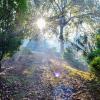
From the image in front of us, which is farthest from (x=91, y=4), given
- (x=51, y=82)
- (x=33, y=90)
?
(x=33, y=90)

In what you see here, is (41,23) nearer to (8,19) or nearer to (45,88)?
(8,19)

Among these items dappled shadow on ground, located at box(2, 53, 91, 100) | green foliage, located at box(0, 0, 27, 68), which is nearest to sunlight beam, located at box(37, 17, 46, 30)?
dappled shadow on ground, located at box(2, 53, 91, 100)

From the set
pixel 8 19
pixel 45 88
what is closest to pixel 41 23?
pixel 8 19

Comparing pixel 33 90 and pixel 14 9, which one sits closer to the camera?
pixel 33 90

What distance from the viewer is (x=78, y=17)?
98.3 feet

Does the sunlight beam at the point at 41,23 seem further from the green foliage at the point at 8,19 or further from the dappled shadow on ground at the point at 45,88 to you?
the green foliage at the point at 8,19

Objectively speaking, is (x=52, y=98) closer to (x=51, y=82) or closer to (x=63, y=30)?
(x=51, y=82)

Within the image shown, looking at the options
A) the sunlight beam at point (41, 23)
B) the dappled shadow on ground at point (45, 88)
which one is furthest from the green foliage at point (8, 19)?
the sunlight beam at point (41, 23)

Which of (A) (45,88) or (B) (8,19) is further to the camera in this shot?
(B) (8,19)

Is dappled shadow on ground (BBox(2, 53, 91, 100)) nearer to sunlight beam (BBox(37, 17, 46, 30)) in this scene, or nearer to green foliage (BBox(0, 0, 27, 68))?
green foliage (BBox(0, 0, 27, 68))

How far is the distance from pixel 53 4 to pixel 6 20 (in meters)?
17.3

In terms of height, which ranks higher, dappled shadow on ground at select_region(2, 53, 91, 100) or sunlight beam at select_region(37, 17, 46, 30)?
sunlight beam at select_region(37, 17, 46, 30)

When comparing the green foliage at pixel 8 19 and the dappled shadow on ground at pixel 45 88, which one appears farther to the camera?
the green foliage at pixel 8 19

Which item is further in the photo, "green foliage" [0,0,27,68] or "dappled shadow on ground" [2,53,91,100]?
"green foliage" [0,0,27,68]
